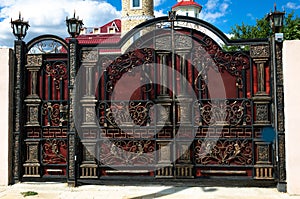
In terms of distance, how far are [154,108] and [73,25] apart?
6.03 ft

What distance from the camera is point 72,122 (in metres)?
4.72

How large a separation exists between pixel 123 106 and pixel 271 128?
228cm

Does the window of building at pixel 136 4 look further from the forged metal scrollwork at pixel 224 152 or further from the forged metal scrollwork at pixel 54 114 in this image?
the forged metal scrollwork at pixel 224 152

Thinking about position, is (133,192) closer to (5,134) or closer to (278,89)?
(5,134)

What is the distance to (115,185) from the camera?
475 cm

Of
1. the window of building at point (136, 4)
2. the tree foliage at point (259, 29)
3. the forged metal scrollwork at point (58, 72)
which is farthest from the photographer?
the window of building at point (136, 4)

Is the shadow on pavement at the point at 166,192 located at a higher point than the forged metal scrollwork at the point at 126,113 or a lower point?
lower

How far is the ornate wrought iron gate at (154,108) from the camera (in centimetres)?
454

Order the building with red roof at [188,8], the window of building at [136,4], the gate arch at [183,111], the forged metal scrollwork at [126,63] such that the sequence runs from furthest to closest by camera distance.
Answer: the building with red roof at [188,8]
the window of building at [136,4]
the forged metal scrollwork at [126,63]
the gate arch at [183,111]

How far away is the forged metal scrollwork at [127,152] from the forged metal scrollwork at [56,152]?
2.06 feet

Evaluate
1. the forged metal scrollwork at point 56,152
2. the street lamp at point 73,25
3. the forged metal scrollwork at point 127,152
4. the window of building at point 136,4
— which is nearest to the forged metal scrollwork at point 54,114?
the forged metal scrollwork at point 56,152

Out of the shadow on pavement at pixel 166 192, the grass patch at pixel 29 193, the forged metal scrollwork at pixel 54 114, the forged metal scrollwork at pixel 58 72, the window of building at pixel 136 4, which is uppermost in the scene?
the window of building at pixel 136 4

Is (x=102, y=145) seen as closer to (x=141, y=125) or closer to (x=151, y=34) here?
(x=141, y=125)

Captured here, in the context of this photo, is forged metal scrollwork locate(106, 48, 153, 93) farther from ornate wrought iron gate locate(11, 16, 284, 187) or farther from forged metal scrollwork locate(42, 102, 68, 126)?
forged metal scrollwork locate(42, 102, 68, 126)
